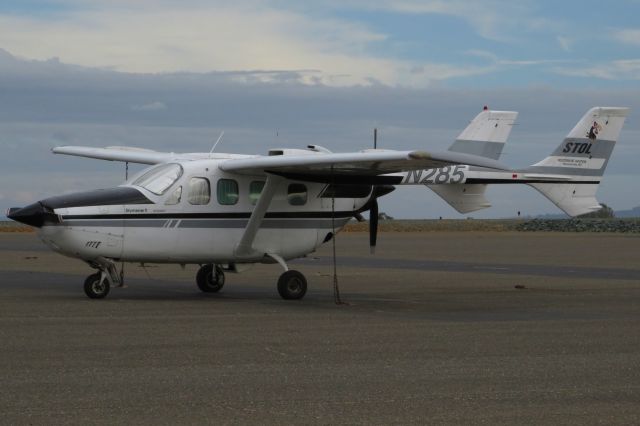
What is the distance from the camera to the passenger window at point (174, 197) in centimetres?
1838

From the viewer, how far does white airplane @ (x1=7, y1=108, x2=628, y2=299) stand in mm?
17469

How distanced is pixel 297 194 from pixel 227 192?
1.29m

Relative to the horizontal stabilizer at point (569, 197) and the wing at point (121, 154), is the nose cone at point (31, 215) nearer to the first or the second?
the wing at point (121, 154)

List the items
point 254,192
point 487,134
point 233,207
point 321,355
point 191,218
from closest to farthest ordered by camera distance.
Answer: point 321,355
point 191,218
point 233,207
point 254,192
point 487,134

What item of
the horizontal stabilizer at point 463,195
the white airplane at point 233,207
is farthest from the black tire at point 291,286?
the horizontal stabilizer at point 463,195

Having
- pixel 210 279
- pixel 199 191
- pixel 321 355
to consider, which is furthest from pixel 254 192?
pixel 321 355

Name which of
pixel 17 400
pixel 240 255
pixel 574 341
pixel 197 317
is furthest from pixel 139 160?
pixel 17 400

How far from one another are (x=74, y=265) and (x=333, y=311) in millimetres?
15261

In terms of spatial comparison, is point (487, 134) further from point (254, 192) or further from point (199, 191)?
point (199, 191)

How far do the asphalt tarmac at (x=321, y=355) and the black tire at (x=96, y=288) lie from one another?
184mm

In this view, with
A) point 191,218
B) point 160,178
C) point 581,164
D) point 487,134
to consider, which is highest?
point 487,134

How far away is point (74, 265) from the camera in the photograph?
99.2ft

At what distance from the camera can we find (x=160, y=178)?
18.6m

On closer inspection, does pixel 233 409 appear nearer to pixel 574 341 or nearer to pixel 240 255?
pixel 574 341
